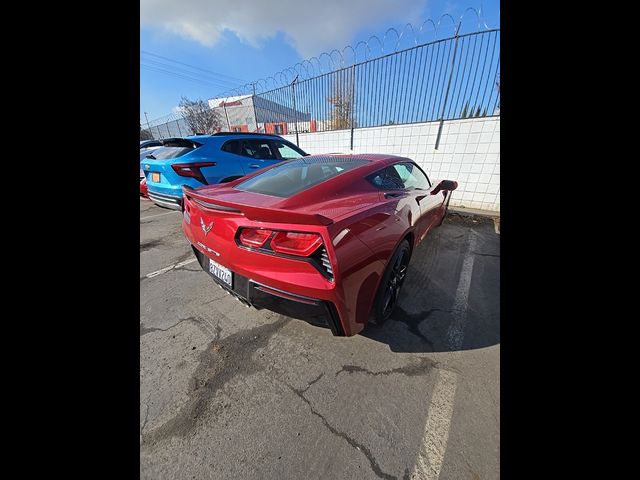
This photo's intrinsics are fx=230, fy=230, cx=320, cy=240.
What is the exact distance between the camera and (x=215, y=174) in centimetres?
411

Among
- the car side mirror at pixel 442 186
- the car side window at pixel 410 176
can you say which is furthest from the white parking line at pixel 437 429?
the car side mirror at pixel 442 186

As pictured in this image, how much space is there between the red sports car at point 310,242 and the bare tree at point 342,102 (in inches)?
256

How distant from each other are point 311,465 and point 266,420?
34 centimetres

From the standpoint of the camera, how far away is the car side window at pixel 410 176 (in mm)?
2746

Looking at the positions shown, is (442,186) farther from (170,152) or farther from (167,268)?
(170,152)

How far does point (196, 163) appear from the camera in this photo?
12.7 ft

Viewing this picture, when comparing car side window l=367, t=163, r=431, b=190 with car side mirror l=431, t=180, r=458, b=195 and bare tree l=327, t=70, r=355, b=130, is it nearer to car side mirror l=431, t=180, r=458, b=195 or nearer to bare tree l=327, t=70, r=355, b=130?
car side mirror l=431, t=180, r=458, b=195

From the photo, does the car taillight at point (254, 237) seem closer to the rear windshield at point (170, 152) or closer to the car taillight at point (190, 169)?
the car taillight at point (190, 169)

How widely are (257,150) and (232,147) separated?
586 mm

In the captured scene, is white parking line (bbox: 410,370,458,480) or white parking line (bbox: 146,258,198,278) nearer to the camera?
white parking line (bbox: 410,370,458,480)

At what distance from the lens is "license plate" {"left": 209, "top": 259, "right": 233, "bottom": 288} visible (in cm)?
162

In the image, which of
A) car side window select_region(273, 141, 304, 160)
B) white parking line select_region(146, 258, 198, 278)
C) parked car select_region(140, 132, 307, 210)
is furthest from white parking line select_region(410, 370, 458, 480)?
car side window select_region(273, 141, 304, 160)

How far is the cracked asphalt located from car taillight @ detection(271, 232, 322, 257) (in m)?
0.94
